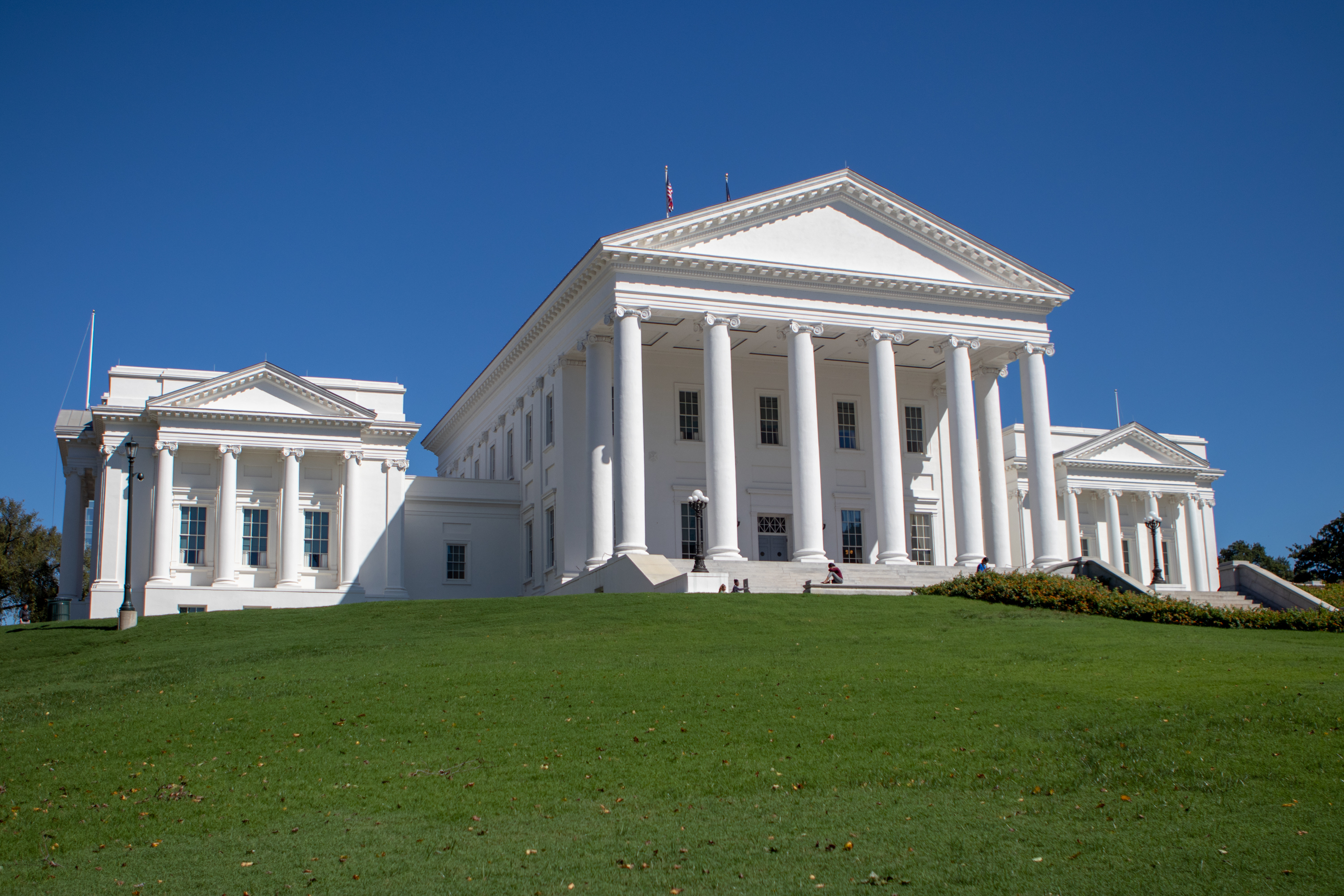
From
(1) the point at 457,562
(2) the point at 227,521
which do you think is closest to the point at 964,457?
(1) the point at 457,562

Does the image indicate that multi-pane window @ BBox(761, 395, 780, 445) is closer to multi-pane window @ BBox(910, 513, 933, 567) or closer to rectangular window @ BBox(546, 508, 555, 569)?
multi-pane window @ BBox(910, 513, 933, 567)

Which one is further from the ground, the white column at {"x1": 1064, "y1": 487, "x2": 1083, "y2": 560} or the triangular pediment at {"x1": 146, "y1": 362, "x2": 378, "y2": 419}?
the triangular pediment at {"x1": 146, "y1": 362, "x2": 378, "y2": 419}

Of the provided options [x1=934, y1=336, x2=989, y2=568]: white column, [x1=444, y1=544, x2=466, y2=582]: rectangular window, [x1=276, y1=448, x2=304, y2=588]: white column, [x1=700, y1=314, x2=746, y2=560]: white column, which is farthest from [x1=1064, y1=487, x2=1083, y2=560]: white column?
[x1=276, y1=448, x2=304, y2=588]: white column

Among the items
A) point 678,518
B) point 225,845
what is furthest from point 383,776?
point 678,518

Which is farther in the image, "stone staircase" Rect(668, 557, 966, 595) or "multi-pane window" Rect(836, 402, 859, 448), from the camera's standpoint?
"multi-pane window" Rect(836, 402, 859, 448)

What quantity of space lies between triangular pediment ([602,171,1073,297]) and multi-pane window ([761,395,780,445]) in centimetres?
743

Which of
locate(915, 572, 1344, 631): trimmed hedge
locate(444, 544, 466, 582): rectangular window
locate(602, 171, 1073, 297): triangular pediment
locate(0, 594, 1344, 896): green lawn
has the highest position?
locate(602, 171, 1073, 297): triangular pediment

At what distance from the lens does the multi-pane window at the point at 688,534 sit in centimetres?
4609

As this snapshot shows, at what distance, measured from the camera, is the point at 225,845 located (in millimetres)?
12125

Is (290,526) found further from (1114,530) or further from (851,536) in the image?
(1114,530)

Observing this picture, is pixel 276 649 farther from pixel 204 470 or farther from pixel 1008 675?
pixel 204 470

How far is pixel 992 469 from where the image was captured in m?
45.3

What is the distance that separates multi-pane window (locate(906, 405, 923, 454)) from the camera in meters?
50.5

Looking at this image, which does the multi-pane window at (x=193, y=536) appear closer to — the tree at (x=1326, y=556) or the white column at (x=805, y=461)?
the white column at (x=805, y=461)
